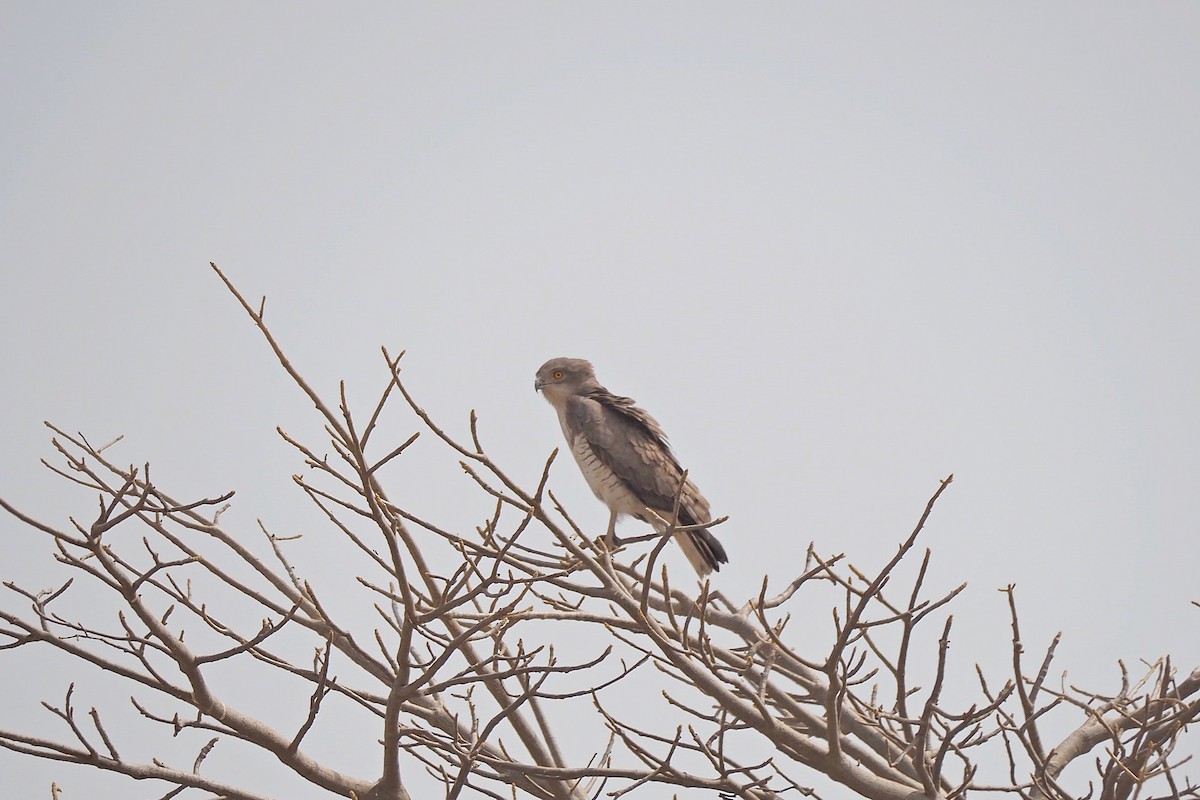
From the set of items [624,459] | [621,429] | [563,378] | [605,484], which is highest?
[563,378]

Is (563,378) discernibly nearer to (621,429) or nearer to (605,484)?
(621,429)

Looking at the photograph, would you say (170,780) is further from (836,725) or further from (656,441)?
(656,441)

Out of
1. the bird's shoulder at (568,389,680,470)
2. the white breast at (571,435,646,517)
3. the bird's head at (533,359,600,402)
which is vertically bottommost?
the white breast at (571,435,646,517)

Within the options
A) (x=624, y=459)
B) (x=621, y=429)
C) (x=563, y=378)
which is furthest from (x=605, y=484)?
(x=563, y=378)

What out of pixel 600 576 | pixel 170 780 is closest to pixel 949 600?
pixel 600 576

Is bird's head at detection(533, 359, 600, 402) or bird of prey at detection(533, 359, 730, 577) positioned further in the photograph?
bird's head at detection(533, 359, 600, 402)

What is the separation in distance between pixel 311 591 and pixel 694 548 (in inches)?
140

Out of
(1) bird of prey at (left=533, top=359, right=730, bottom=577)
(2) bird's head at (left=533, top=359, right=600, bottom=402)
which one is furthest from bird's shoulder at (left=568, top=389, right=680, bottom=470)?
(2) bird's head at (left=533, top=359, right=600, bottom=402)

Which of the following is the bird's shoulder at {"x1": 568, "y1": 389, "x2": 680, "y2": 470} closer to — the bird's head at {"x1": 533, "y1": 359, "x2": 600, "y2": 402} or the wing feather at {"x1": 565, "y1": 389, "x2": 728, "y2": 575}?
the wing feather at {"x1": 565, "y1": 389, "x2": 728, "y2": 575}

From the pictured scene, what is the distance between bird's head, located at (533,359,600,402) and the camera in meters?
8.05

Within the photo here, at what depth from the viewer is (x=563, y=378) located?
26.6ft

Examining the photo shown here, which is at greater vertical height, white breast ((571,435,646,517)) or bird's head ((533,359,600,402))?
bird's head ((533,359,600,402))

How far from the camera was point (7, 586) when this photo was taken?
357 cm

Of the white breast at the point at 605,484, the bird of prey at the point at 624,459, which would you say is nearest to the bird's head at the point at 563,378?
the bird of prey at the point at 624,459
